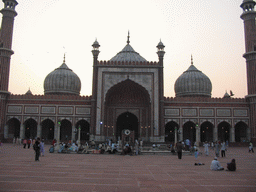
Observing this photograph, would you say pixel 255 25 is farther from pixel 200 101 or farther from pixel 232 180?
pixel 232 180

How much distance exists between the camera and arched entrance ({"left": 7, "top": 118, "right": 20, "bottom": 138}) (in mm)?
31106

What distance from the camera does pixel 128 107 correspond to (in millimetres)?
31781

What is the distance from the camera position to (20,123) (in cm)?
3045

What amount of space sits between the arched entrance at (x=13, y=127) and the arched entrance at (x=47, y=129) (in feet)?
10.3

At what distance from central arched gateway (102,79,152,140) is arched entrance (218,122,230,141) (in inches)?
387

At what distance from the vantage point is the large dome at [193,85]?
123 feet

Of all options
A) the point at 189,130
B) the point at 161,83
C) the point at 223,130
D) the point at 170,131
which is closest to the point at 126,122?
the point at 170,131

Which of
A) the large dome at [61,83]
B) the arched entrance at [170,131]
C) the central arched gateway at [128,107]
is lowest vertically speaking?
the arched entrance at [170,131]

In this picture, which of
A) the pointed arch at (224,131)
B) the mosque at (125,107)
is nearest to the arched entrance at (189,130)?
the mosque at (125,107)

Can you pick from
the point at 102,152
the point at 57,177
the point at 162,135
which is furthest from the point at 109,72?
the point at 57,177

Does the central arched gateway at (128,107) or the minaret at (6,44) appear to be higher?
the minaret at (6,44)

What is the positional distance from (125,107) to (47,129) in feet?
34.1

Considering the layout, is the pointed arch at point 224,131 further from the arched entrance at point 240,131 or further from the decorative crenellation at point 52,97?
the decorative crenellation at point 52,97

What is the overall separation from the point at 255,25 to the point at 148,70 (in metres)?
14.2
